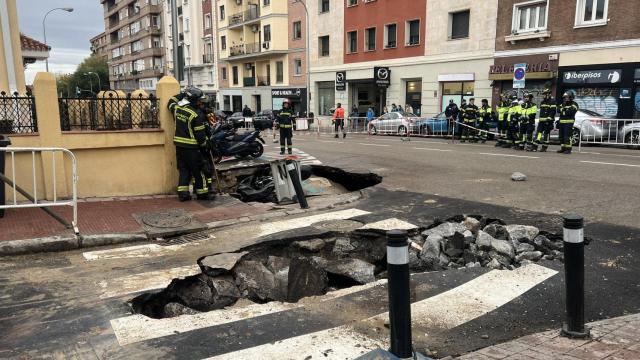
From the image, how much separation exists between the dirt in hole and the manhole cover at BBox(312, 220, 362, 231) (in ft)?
0.70

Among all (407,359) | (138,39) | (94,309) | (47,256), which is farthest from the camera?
(138,39)

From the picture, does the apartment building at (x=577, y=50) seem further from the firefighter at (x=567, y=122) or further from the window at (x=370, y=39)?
the window at (x=370, y=39)

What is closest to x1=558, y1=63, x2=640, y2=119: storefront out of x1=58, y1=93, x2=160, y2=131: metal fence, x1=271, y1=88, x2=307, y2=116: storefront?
x1=58, y1=93, x2=160, y2=131: metal fence

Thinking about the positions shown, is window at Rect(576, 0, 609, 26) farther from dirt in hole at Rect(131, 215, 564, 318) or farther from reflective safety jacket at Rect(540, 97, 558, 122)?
dirt in hole at Rect(131, 215, 564, 318)

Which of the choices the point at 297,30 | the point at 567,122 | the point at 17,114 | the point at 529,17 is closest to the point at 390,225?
the point at 17,114

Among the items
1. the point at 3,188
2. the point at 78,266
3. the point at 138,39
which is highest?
the point at 138,39

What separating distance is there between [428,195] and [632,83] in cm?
1670

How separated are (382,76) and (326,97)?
8.32 metres

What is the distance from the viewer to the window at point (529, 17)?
24312 mm

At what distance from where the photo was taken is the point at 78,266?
5652mm

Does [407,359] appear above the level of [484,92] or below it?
below

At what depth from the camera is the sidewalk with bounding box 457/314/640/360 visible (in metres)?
3.45

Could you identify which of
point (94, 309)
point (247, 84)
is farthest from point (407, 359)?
point (247, 84)

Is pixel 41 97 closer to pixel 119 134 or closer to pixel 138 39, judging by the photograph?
pixel 119 134
